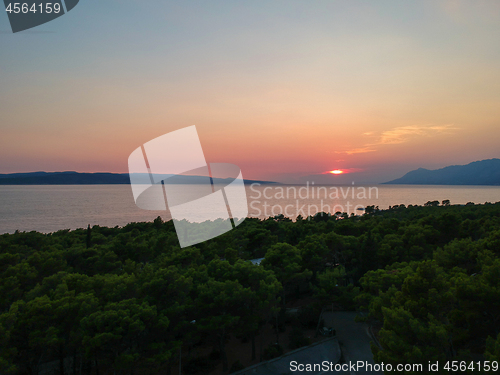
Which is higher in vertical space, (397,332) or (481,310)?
(481,310)

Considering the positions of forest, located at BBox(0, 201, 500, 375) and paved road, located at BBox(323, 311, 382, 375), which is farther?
paved road, located at BBox(323, 311, 382, 375)

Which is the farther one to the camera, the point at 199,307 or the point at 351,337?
the point at 351,337

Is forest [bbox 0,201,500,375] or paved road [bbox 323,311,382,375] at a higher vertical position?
forest [bbox 0,201,500,375]

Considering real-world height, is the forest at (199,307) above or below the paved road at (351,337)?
Answer: above

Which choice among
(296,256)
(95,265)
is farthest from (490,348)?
(95,265)

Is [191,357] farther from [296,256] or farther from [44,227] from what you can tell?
[44,227]

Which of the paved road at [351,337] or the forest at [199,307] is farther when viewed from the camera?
the paved road at [351,337]

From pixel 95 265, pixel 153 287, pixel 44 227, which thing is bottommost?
pixel 44 227

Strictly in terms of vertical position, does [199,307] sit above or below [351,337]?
above
